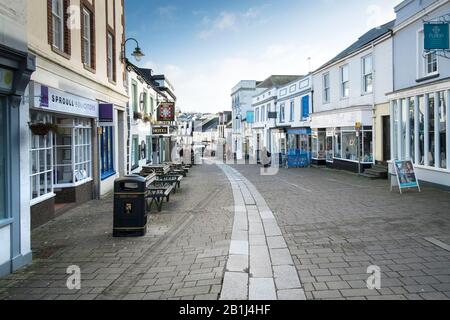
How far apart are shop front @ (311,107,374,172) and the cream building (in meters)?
12.0

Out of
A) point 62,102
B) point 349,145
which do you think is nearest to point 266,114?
point 349,145

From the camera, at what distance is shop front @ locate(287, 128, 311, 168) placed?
28766 millimetres

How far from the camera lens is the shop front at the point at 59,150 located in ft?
27.5

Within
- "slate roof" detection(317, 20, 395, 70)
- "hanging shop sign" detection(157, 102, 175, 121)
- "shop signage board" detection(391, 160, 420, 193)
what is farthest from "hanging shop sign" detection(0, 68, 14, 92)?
"hanging shop sign" detection(157, 102, 175, 121)

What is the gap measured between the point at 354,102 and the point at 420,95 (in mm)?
7227

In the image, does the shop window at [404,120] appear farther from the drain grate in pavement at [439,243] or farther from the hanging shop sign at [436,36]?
the drain grate in pavement at [439,243]

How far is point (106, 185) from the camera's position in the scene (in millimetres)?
13938

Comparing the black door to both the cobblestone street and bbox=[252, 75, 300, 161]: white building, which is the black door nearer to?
the cobblestone street

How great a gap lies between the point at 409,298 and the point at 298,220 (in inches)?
174

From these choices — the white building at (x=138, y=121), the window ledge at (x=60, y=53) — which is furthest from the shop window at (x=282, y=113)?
the window ledge at (x=60, y=53)

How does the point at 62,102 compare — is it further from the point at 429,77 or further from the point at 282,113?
the point at 282,113

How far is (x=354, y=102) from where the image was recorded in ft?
70.0

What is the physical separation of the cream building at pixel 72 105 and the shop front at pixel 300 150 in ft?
51.6
